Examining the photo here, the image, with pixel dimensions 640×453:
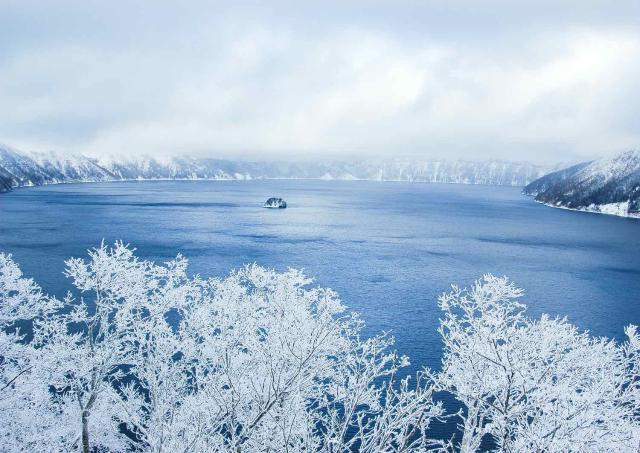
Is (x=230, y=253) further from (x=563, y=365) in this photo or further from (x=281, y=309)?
(x=563, y=365)

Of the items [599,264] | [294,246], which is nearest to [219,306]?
[294,246]

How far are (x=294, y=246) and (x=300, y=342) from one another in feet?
268

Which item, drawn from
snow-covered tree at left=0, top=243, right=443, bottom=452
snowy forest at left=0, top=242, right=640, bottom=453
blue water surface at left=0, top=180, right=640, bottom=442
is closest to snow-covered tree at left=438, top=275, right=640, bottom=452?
snowy forest at left=0, top=242, right=640, bottom=453

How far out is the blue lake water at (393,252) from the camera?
61031 millimetres

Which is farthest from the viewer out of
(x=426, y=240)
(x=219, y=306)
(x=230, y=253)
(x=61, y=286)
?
(x=426, y=240)

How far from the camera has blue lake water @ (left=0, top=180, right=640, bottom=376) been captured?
61.0 m

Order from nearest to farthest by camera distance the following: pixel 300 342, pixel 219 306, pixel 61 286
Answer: pixel 300 342, pixel 219 306, pixel 61 286

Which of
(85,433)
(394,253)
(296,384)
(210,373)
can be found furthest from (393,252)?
(296,384)

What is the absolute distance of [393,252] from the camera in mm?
98062

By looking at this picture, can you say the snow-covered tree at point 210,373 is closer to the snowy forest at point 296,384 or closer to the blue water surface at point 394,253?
the snowy forest at point 296,384

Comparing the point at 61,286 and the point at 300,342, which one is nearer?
the point at 300,342

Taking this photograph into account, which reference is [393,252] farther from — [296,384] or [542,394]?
[296,384]

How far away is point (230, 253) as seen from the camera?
89.6 metres

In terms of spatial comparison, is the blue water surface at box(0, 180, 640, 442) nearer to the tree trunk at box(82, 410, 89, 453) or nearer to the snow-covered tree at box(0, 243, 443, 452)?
the snow-covered tree at box(0, 243, 443, 452)
